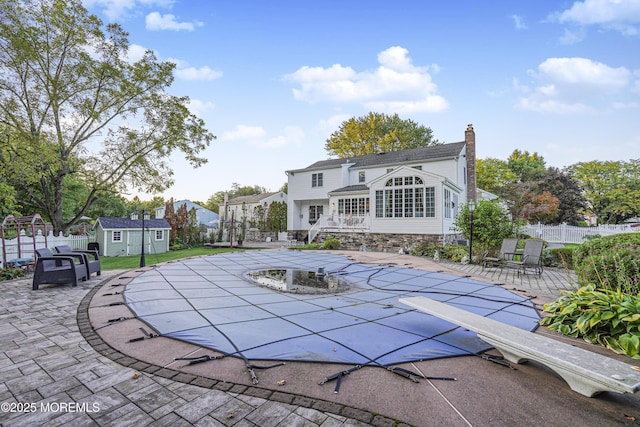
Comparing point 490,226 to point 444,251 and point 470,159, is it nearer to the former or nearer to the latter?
point 444,251

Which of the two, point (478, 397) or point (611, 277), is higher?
point (611, 277)

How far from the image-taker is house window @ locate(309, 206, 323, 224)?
68.5 ft

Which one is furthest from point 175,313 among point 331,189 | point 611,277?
point 331,189

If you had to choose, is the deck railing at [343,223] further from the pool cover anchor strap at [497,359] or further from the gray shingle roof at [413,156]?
the pool cover anchor strap at [497,359]

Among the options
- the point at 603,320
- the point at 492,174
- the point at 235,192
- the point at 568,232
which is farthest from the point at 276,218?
the point at 235,192

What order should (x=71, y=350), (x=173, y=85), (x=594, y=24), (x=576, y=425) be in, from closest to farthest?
1. (x=576, y=425)
2. (x=71, y=350)
3. (x=594, y=24)
4. (x=173, y=85)

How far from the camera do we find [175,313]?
4.13 metres

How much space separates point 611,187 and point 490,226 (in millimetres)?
23967

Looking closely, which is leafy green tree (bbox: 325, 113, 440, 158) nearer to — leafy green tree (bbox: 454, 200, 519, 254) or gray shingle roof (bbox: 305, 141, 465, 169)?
gray shingle roof (bbox: 305, 141, 465, 169)

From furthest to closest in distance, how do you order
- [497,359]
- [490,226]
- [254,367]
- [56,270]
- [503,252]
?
[490,226] → [503,252] → [56,270] → [497,359] → [254,367]

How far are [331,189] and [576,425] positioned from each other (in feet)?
59.6

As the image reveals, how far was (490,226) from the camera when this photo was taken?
11203mm

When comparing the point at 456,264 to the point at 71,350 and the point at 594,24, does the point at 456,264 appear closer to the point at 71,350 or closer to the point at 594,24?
the point at 594,24

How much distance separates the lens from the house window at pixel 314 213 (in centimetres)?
2087
